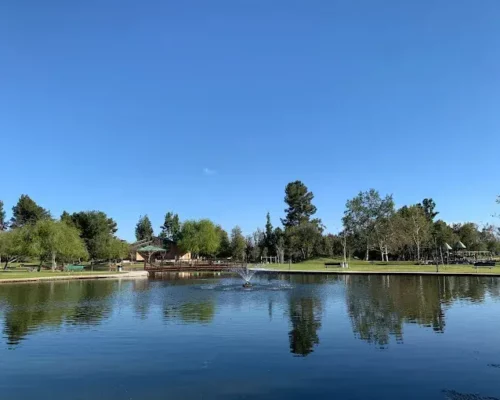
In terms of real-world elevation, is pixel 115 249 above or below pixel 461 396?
above

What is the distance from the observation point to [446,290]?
28.7 metres

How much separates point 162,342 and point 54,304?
40.1 ft

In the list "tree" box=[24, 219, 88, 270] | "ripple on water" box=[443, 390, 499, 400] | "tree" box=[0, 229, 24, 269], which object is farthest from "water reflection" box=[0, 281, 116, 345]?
"tree" box=[0, 229, 24, 269]

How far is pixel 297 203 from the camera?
96500 mm

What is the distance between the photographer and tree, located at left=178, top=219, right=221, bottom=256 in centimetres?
8794

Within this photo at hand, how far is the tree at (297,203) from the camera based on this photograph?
96312mm

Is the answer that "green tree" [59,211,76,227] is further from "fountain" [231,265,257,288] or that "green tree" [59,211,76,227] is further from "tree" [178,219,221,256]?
"fountain" [231,265,257,288]

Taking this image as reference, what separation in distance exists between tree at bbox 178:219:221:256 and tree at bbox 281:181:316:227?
1797cm

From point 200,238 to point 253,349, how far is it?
7580 cm

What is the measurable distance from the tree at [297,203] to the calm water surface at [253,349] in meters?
72.6

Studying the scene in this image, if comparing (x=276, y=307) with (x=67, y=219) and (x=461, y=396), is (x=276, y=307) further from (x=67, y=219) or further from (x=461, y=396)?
(x=67, y=219)

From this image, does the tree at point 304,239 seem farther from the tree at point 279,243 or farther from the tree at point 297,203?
the tree at point 297,203

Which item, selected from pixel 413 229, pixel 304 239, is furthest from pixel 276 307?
pixel 304 239

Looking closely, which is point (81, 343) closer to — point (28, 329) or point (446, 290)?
point (28, 329)
